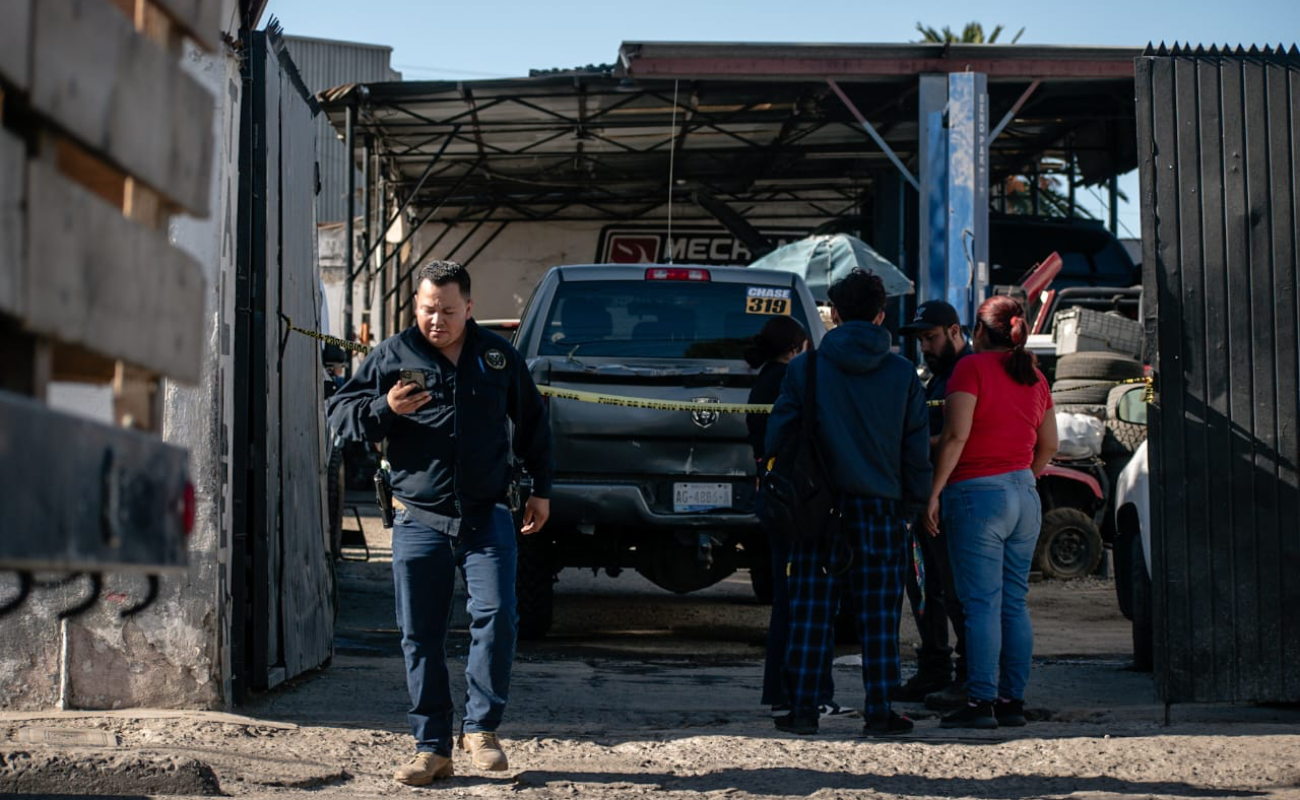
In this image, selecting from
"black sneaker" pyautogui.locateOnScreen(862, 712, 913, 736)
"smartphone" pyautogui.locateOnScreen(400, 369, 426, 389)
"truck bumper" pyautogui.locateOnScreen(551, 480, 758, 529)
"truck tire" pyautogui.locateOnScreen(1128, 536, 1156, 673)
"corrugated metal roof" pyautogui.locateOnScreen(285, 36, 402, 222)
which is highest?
"corrugated metal roof" pyautogui.locateOnScreen(285, 36, 402, 222)

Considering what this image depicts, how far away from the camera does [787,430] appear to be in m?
5.96

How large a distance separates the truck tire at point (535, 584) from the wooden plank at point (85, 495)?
5768mm

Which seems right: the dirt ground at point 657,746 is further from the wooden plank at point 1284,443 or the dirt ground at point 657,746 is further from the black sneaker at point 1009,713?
the wooden plank at point 1284,443

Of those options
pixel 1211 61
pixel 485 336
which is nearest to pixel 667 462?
pixel 485 336

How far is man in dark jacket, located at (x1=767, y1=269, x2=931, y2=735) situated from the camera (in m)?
5.91

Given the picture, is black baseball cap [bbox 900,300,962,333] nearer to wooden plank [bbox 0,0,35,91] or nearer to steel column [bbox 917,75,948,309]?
wooden plank [bbox 0,0,35,91]

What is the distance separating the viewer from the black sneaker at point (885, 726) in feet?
19.4

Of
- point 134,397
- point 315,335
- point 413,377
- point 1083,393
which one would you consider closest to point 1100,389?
point 1083,393

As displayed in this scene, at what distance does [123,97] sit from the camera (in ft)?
6.85

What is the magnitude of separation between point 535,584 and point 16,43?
666 cm

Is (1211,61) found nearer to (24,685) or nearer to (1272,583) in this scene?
(1272,583)

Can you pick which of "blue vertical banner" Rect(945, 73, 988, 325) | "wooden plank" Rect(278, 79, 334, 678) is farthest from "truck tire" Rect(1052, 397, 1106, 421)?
"wooden plank" Rect(278, 79, 334, 678)

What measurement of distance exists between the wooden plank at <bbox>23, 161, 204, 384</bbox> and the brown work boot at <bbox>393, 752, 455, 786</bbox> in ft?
9.56

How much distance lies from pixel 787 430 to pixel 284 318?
228 centimetres
